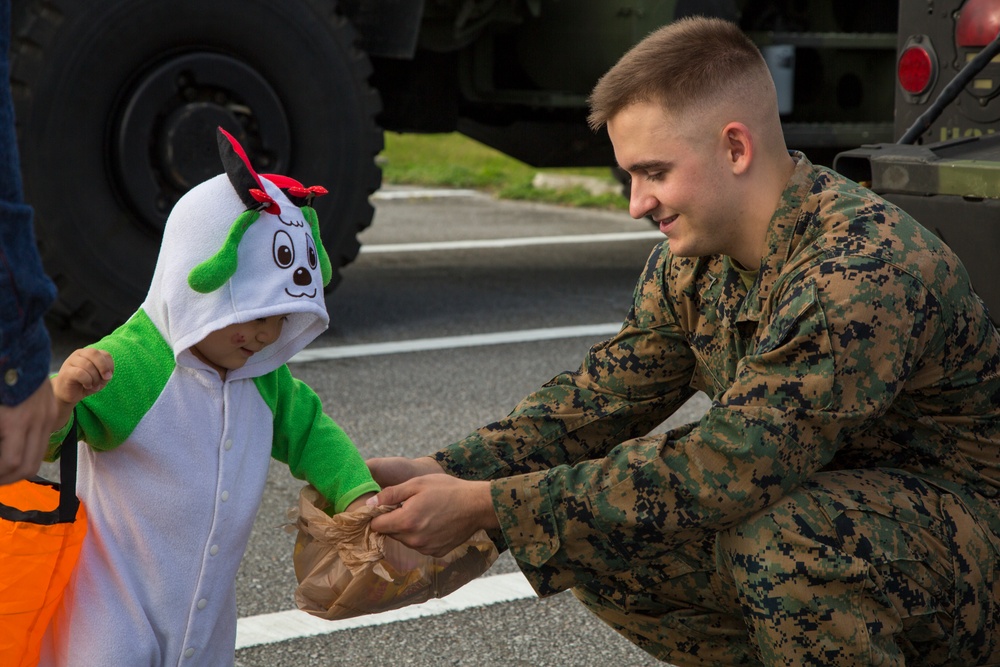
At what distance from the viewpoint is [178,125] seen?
15.3 ft

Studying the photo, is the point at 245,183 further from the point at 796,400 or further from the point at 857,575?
the point at 857,575

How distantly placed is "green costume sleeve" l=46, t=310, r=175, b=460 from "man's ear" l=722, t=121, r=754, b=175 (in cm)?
89

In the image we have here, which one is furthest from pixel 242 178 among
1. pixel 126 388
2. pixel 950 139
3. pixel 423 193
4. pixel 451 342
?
pixel 423 193

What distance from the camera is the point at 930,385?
2.08 m

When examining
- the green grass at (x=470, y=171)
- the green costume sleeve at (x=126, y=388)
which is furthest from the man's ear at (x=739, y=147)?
the green grass at (x=470, y=171)

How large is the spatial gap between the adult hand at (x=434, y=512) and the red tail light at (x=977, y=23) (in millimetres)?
2003

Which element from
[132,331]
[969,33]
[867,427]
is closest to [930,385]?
[867,427]

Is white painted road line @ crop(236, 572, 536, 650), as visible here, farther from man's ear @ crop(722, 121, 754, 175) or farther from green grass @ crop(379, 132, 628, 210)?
green grass @ crop(379, 132, 628, 210)

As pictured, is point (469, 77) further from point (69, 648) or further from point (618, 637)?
point (69, 648)

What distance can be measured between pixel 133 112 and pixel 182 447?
2.93 metres

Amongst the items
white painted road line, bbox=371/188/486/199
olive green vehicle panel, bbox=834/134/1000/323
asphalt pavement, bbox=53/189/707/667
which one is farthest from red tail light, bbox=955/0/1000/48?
white painted road line, bbox=371/188/486/199

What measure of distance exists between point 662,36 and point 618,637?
1148 millimetres

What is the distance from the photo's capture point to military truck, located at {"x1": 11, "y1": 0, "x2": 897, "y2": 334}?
4.63 meters

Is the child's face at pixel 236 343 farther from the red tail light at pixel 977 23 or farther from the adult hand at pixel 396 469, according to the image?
the red tail light at pixel 977 23
